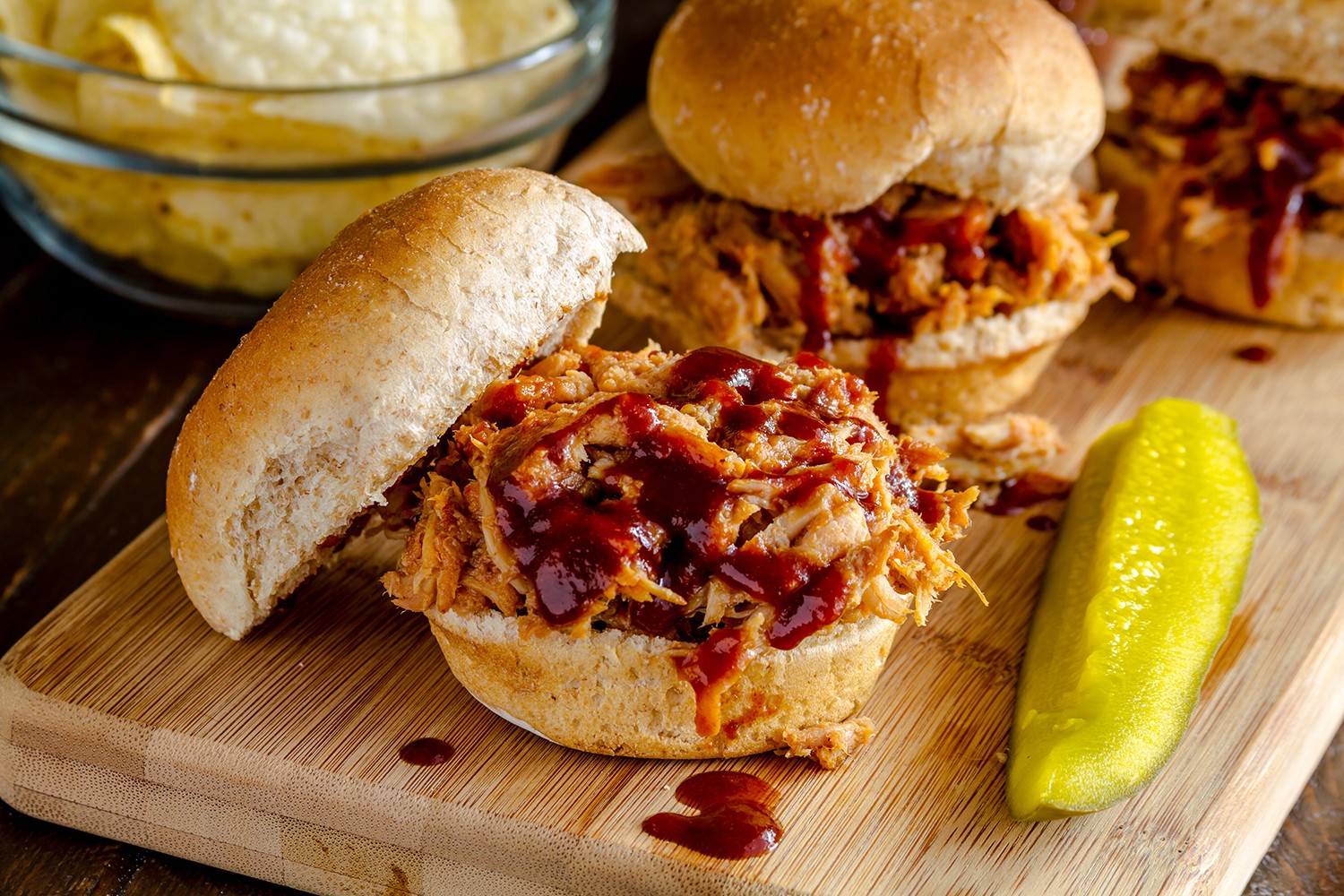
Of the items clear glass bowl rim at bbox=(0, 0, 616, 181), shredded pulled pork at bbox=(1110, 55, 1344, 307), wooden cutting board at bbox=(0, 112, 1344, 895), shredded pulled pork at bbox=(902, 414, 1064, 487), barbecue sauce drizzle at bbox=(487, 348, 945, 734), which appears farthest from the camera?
shredded pulled pork at bbox=(1110, 55, 1344, 307)

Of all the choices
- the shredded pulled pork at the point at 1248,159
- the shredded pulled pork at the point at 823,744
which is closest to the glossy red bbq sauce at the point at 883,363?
the shredded pulled pork at the point at 823,744

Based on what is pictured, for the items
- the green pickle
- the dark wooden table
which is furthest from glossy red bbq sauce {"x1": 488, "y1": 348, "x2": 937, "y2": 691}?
the dark wooden table

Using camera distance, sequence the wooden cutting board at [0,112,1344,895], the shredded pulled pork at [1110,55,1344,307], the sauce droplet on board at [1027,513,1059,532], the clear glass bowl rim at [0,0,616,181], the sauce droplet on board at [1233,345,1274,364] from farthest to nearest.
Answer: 1. the sauce droplet on board at [1233,345,1274,364]
2. the shredded pulled pork at [1110,55,1344,307]
3. the clear glass bowl rim at [0,0,616,181]
4. the sauce droplet on board at [1027,513,1059,532]
5. the wooden cutting board at [0,112,1344,895]

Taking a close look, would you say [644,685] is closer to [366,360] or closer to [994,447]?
[366,360]

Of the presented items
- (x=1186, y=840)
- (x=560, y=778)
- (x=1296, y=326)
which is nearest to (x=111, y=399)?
(x=560, y=778)

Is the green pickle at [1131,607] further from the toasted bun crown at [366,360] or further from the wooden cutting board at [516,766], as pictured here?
the toasted bun crown at [366,360]

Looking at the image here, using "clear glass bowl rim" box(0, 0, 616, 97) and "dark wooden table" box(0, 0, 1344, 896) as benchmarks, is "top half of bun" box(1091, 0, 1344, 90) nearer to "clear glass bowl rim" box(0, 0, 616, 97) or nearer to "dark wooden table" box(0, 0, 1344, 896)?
"clear glass bowl rim" box(0, 0, 616, 97)
